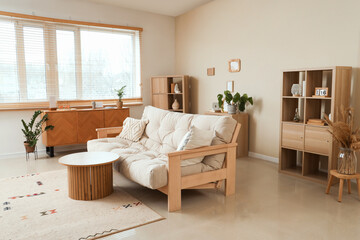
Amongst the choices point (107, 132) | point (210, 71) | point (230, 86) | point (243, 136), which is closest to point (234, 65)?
point (230, 86)

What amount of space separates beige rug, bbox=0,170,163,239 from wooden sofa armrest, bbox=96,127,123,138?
1.20 meters

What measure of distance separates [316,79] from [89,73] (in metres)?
4.27

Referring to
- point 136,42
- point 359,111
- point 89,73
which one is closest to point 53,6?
point 89,73

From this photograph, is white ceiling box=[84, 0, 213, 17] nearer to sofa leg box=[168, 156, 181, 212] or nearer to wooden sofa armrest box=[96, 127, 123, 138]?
wooden sofa armrest box=[96, 127, 123, 138]

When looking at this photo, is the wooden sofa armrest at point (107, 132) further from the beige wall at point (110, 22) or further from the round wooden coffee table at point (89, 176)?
the beige wall at point (110, 22)

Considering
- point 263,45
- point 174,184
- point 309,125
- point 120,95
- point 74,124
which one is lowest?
point 174,184

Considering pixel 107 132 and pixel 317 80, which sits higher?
pixel 317 80

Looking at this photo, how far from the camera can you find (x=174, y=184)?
2.90 meters

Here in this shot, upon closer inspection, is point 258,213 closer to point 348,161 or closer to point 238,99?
point 348,161

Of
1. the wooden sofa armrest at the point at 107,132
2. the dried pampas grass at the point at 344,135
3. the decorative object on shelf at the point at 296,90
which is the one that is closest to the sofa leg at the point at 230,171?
the dried pampas grass at the point at 344,135

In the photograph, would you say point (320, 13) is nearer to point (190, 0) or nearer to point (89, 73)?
point (190, 0)

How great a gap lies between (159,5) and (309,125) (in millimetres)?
3976

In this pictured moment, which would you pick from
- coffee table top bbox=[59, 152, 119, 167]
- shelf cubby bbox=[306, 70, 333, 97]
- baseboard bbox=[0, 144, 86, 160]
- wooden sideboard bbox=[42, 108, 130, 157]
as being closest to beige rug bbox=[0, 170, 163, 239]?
coffee table top bbox=[59, 152, 119, 167]

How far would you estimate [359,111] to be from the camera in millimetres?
3703
